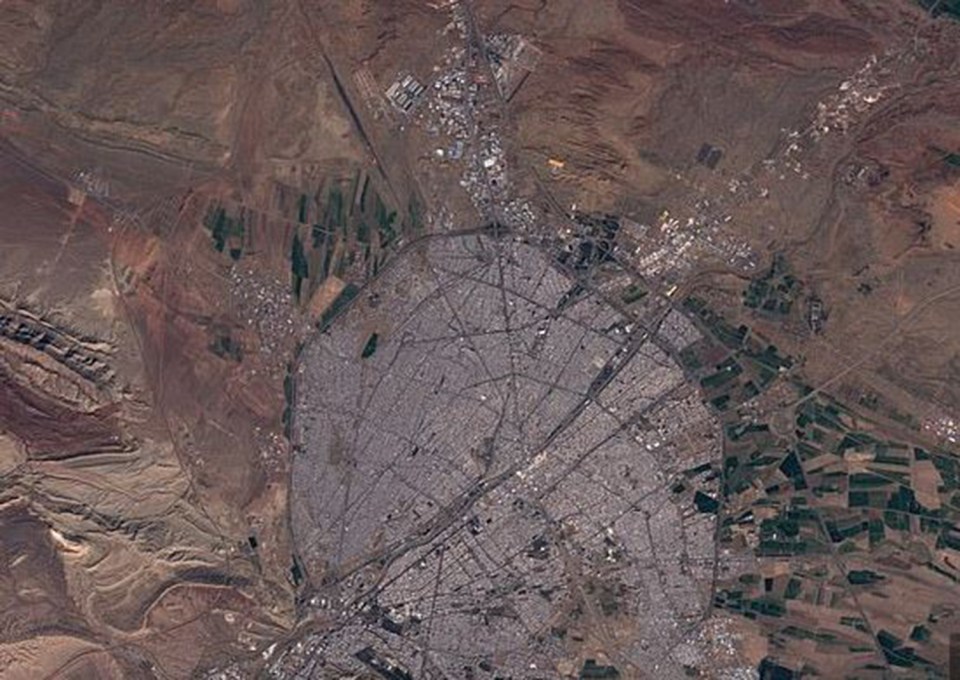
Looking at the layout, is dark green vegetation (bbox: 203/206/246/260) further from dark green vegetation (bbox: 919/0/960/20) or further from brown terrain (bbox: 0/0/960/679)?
dark green vegetation (bbox: 919/0/960/20)

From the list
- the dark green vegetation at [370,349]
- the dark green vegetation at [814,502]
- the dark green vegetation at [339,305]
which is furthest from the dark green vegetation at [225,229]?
the dark green vegetation at [814,502]

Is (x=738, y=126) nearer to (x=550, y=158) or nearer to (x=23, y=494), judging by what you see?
(x=550, y=158)

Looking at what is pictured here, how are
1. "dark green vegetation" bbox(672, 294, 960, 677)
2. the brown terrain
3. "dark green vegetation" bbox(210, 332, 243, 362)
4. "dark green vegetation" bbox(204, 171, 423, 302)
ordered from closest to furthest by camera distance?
the brown terrain, "dark green vegetation" bbox(672, 294, 960, 677), "dark green vegetation" bbox(204, 171, 423, 302), "dark green vegetation" bbox(210, 332, 243, 362)

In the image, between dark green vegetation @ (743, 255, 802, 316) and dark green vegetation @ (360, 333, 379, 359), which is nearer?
dark green vegetation @ (743, 255, 802, 316)

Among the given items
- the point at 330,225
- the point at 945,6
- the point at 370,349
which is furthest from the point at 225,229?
the point at 945,6

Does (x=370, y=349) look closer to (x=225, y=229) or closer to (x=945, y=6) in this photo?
(x=225, y=229)

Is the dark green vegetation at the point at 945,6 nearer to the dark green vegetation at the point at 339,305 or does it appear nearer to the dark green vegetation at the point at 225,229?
the dark green vegetation at the point at 339,305

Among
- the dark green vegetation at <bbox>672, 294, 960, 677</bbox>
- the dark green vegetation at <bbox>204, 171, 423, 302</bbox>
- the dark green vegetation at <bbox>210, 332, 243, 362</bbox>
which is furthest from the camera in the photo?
the dark green vegetation at <bbox>210, 332, 243, 362</bbox>

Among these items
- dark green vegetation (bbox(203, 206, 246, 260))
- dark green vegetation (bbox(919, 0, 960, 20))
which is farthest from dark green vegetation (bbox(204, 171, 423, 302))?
dark green vegetation (bbox(919, 0, 960, 20))

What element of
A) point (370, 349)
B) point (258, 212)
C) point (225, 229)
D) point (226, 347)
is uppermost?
point (258, 212)

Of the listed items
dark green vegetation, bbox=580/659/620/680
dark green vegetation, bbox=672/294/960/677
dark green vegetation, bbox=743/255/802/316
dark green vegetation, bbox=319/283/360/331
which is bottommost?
dark green vegetation, bbox=580/659/620/680
